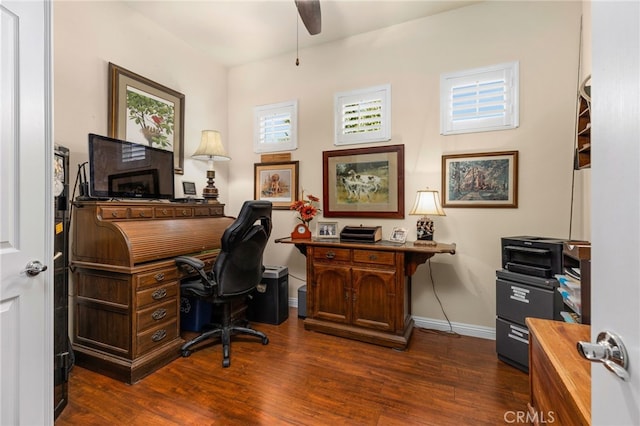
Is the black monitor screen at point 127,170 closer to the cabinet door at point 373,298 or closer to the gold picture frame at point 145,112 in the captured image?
the gold picture frame at point 145,112

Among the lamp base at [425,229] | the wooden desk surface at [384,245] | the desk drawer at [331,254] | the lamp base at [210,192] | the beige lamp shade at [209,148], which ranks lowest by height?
the desk drawer at [331,254]

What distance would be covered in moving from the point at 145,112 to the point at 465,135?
3.09m

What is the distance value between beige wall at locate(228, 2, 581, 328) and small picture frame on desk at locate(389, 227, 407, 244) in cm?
18

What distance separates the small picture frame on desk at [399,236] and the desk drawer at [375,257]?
0.27 meters

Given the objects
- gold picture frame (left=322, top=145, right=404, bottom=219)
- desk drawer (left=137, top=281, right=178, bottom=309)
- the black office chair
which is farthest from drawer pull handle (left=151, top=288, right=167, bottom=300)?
gold picture frame (left=322, top=145, right=404, bottom=219)

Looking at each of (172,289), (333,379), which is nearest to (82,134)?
(172,289)

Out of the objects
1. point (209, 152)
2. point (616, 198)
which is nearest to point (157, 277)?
point (209, 152)

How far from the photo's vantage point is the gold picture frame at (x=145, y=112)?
2521 mm

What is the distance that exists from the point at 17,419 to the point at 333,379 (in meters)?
1.57

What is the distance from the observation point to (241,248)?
86.0 inches

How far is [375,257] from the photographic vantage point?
246 centimetres

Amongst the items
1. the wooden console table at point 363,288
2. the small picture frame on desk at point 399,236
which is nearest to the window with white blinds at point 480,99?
the small picture frame on desk at point 399,236

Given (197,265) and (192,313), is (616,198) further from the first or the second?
(192,313)

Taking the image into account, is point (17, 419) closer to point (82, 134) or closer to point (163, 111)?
point (82, 134)
